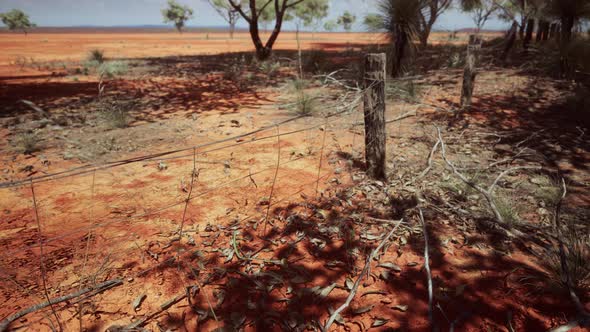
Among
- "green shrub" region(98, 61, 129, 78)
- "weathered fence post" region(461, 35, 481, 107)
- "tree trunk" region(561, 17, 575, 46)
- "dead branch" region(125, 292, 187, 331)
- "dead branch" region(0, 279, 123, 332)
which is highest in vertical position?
"tree trunk" region(561, 17, 575, 46)

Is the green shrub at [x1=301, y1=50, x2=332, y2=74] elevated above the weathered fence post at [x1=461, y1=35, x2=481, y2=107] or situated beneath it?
elevated above

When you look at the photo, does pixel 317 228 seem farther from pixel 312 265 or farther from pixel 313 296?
pixel 313 296

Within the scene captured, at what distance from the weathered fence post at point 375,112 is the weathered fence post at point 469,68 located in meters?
3.38

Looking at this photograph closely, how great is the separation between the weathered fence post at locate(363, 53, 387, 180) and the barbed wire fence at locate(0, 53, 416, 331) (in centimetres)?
15

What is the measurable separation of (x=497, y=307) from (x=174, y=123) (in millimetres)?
5544

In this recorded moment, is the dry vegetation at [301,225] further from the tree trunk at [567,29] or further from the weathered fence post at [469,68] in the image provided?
the tree trunk at [567,29]

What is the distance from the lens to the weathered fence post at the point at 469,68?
5.25 metres

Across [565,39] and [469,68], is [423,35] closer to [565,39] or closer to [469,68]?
[469,68]

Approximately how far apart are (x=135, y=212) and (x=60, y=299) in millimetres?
1170

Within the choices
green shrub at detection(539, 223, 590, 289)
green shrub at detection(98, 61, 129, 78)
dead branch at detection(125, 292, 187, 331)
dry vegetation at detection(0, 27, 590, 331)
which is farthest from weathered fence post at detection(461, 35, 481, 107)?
green shrub at detection(98, 61, 129, 78)

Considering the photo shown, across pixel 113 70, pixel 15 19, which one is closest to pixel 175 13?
pixel 15 19

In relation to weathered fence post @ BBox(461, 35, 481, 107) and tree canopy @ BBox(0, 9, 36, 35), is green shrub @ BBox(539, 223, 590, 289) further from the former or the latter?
tree canopy @ BBox(0, 9, 36, 35)

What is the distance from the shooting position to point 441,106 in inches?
232

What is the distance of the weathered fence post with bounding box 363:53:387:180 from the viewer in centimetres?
289
